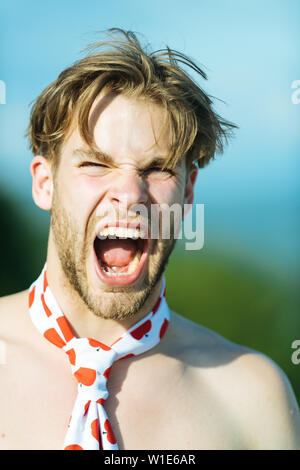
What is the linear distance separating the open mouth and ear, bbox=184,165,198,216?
40 centimetres

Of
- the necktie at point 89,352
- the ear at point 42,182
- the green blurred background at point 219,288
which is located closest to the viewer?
the necktie at point 89,352

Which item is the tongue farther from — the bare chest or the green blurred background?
the green blurred background

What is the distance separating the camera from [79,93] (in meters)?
2.87

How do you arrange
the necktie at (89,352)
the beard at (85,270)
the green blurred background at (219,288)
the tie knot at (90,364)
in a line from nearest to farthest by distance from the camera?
the necktie at (89,352) → the tie knot at (90,364) → the beard at (85,270) → the green blurred background at (219,288)

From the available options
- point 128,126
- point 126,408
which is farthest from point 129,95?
point 126,408

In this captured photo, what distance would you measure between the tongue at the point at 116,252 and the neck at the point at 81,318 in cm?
31

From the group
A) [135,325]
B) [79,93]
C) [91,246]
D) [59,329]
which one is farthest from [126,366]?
[79,93]

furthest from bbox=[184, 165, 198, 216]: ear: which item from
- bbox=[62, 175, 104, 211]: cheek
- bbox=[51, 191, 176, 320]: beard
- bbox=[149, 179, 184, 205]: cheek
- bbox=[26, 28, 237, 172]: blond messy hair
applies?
bbox=[62, 175, 104, 211]: cheek

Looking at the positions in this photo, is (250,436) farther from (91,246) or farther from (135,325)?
(91,246)

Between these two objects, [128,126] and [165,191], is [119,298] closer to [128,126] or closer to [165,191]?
[165,191]

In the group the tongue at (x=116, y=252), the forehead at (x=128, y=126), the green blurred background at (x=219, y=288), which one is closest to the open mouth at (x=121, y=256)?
the tongue at (x=116, y=252)

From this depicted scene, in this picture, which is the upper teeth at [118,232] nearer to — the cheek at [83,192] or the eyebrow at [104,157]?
the cheek at [83,192]

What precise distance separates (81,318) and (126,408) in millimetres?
503

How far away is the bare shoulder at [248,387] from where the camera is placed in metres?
2.84
